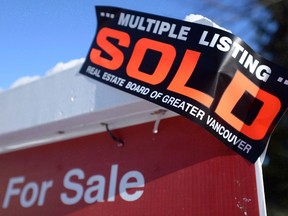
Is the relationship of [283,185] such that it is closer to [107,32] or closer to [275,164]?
[275,164]

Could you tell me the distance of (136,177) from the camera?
2006mm

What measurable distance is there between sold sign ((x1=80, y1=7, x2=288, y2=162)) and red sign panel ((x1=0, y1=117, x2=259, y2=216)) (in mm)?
211

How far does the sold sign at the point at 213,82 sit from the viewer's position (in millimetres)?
1636

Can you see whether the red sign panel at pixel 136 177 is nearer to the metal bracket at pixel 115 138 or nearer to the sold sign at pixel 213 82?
the metal bracket at pixel 115 138

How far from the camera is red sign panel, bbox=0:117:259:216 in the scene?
1727mm

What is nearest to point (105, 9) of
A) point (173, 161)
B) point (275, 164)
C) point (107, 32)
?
point (107, 32)

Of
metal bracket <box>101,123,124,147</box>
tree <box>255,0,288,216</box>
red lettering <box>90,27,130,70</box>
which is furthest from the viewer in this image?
tree <box>255,0,288,216</box>

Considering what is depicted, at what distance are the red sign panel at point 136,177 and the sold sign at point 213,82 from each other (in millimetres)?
211

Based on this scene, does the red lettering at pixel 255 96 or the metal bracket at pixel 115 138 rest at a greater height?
the metal bracket at pixel 115 138

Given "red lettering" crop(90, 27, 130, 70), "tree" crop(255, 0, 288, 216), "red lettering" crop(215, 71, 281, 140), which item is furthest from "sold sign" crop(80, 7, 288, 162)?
"tree" crop(255, 0, 288, 216)

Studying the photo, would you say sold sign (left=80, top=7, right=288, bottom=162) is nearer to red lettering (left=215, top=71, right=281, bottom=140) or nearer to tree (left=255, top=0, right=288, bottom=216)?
red lettering (left=215, top=71, right=281, bottom=140)

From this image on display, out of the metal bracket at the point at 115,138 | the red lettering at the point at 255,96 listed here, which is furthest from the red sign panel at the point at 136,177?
the red lettering at the point at 255,96

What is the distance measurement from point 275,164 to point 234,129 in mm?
1107

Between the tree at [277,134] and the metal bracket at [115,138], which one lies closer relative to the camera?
the metal bracket at [115,138]
